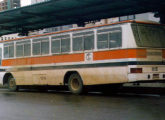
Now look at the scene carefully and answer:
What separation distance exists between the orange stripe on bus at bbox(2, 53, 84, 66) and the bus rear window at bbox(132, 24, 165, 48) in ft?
10.0

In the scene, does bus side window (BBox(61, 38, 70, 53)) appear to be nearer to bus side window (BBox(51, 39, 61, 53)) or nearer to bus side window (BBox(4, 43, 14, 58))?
bus side window (BBox(51, 39, 61, 53))

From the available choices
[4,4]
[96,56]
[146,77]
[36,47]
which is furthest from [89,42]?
[4,4]

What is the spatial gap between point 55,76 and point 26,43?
327 centimetres

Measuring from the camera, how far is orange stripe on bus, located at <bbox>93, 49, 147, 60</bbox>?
14.6m

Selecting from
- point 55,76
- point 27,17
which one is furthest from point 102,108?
point 27,17

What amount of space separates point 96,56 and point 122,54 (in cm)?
153

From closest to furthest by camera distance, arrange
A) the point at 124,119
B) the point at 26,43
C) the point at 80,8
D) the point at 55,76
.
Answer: the point at 124,119 → the point at 55,76 → the point at 26,43 → the point at 80,8

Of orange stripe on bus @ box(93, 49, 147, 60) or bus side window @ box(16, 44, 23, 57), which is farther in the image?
bus side window @ box(16, 44, 23, 57)

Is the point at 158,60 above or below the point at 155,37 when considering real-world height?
below

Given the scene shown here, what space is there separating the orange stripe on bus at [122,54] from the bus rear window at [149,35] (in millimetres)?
310

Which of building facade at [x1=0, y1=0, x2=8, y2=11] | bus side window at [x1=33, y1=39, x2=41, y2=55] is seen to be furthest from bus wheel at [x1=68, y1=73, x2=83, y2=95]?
building facade at [x1=0, y1=0, x2=8, y2=11]

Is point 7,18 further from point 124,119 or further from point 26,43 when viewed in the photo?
point 124,119

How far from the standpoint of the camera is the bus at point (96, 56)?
14.8m

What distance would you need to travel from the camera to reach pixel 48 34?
61.8 feet
